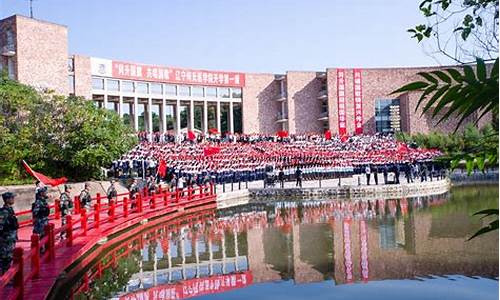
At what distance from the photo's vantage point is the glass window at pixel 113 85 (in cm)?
3592

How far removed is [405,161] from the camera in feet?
Answer: 86.9

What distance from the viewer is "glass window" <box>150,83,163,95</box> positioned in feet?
127

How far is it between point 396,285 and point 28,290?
533 cm

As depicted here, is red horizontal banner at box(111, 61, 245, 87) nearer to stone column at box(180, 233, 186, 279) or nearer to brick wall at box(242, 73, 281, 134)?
brick wall at box(242, 73, 281, 134)

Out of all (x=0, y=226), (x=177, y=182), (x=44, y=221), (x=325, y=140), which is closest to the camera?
(x=0, y=226)

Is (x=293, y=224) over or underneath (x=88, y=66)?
underneath

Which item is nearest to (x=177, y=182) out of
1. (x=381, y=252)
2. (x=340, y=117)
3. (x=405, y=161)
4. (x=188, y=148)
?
(x=188, y=148)

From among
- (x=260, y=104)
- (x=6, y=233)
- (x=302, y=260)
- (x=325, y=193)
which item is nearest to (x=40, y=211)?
(x=6, y=233)

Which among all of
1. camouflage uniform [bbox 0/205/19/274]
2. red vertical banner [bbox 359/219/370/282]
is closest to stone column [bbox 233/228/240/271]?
red vertical banner [bbox 359/219/370/282]

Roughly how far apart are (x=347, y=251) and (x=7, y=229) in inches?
262

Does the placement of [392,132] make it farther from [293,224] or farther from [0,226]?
[0,226]

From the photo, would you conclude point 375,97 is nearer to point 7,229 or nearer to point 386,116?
point 386,116

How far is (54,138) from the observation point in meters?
22.1

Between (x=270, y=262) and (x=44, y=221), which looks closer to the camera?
(x=44, y=221)
